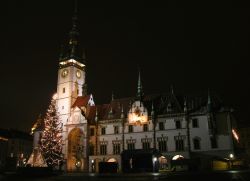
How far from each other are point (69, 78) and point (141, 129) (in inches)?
966

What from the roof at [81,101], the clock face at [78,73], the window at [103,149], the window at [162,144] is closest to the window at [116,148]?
the window at [103,149]

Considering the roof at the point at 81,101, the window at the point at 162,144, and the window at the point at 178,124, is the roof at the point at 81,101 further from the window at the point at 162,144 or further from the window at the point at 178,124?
the window at the point at 178,124

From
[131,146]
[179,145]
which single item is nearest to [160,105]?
[179,145]

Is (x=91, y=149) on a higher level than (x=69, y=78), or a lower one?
lower

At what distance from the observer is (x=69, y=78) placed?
7331 cm

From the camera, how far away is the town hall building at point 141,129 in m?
52.6

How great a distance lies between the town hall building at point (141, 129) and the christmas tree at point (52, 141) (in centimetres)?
253

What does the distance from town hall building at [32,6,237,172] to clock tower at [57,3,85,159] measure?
24cm

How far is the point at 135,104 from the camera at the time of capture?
201ft

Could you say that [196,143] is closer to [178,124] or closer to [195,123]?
[195,123]

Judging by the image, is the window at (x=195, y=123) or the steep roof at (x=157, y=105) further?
the steep roof at (x=157, y=105)

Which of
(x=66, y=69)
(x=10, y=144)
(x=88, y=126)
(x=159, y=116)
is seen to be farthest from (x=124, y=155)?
(x=10, y=144)

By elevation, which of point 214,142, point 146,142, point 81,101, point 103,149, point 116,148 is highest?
point 81,101

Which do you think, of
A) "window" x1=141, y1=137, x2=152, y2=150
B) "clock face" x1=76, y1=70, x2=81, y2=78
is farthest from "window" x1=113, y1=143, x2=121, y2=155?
"clock face" x1=76, y1=70, x2=81, y2=78
